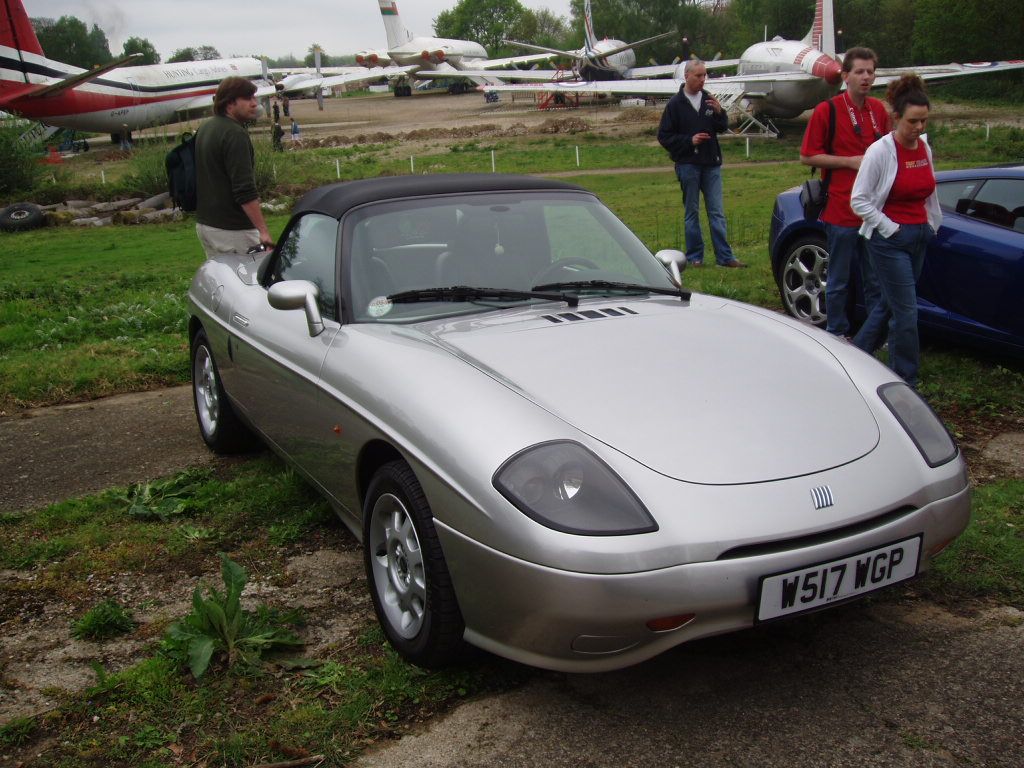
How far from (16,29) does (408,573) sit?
4236cm

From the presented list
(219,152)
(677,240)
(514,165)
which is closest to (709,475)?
(219,152)

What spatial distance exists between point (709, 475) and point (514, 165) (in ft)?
84.2

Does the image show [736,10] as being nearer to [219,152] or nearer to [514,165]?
[514,165]

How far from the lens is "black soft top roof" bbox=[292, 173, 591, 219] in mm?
4098

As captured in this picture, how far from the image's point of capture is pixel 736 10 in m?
86.8

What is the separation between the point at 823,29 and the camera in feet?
106

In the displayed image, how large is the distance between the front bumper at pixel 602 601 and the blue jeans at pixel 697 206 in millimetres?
7096

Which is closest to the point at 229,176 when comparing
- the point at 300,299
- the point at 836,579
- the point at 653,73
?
the point at 300,299

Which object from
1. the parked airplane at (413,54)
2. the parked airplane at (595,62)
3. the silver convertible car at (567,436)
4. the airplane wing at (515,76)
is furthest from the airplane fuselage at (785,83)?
the parked airplane at (413,54)

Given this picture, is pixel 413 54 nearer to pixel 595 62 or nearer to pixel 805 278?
pixel 595 62

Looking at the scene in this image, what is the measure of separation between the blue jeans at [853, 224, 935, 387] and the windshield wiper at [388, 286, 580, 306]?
2.29m

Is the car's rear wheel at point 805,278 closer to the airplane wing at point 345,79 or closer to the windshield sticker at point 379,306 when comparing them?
the windshield sticker at point 379,306

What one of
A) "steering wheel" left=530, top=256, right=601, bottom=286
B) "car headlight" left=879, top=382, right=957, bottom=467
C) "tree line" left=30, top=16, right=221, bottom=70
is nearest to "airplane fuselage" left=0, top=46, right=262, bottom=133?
"steering wheel" left=530, top=256, right=601, bottom=286

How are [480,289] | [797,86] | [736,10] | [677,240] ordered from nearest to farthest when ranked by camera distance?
[480,289] < [677,240] < [797,86] < [736,10]
